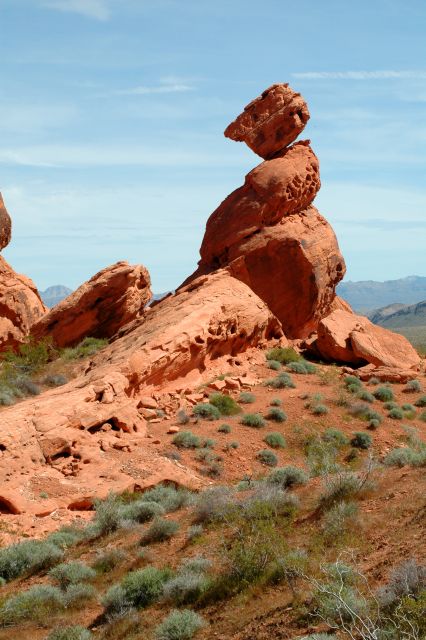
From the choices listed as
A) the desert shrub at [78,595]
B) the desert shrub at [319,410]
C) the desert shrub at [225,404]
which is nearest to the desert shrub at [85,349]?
the desert shrub at [225,404]

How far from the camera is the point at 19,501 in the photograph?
44.2 ft

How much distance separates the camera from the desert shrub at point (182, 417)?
17969mm

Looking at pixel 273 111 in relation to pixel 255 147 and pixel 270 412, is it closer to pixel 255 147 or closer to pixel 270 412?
pixel 255 147

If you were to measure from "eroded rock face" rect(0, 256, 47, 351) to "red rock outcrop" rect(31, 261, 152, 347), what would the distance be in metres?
2.10

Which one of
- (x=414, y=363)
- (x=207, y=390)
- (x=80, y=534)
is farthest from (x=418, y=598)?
(x=414, y=363)

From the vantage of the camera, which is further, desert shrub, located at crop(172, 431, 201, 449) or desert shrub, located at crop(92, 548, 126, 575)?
desert shrub, located at crop(172, 431, 201, 449)

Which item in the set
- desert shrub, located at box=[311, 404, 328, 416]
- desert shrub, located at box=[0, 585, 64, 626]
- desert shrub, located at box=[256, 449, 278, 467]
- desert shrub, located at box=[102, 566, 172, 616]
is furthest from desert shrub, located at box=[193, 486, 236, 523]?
desert shrub, located at box=[311, 404, 328, 416]

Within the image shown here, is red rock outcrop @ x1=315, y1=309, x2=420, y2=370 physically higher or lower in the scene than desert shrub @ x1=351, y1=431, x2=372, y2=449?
higher

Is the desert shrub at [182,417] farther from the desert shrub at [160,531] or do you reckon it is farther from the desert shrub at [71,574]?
the desert shrub at [71,574]

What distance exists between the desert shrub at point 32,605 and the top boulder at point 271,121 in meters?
19.1

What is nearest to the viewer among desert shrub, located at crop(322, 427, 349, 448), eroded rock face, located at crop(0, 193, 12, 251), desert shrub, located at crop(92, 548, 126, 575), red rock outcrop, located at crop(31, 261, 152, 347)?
desert shrub, located at crop(92, 548, 126, 575)

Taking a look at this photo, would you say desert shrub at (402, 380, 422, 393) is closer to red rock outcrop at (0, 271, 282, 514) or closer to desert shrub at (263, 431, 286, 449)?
red rock outcrop at (0, 271, 282, 514)

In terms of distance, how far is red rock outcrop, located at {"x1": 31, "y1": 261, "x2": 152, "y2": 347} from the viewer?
27.5 meters

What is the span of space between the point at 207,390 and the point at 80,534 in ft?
27.0
